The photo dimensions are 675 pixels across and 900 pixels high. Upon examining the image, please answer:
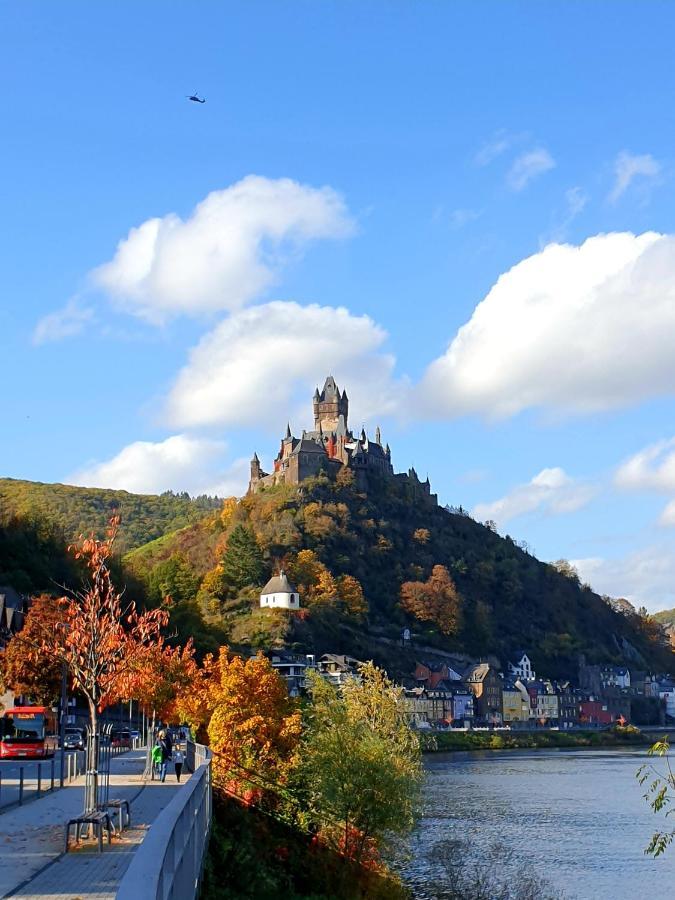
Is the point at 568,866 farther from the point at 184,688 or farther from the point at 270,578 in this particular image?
the point at 270,578

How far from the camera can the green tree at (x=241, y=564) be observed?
168250 millimetres

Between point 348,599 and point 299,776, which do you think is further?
point 348,599

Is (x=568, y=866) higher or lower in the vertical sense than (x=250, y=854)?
lower

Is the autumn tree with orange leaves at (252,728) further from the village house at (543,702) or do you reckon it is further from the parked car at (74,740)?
the village house at (543,702)

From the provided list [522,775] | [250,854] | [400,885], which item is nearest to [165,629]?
[522,775]

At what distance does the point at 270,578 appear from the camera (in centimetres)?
16962

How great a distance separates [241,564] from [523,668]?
54785mm

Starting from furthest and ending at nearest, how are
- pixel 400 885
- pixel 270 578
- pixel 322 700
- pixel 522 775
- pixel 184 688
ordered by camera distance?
pixel 270 578
pixel 522 775
pixel 184 688
pixel 322 700
pixel 400 885

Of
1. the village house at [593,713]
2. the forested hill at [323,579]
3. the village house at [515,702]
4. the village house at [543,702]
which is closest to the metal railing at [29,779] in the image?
the forested hill at [323,579]

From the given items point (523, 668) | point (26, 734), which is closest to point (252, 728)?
point (26, 734)

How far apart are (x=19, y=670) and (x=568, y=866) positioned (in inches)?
1291

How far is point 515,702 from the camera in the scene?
171250 millimetres

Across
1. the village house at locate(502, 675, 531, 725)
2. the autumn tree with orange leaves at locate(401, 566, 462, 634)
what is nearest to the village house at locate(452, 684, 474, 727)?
the village house at locate(502, 675, 531, 725)

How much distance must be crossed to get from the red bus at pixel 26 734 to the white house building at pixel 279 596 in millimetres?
109245
